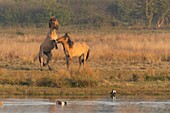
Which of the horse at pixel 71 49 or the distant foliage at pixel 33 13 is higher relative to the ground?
the distant foliage at pixel 33 13

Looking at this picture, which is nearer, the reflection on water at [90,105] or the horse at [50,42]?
the reflection on water at [90,105]

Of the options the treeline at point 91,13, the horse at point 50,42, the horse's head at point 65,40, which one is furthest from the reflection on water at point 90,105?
the treeline at point 91,13

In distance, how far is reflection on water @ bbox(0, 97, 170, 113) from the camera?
15574 mm

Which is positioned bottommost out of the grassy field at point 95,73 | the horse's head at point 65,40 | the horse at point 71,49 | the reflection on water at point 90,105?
the reflection on water at point 90,105

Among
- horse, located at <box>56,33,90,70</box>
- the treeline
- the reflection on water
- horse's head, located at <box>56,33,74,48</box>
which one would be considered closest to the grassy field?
horse, located at <box>56,33,90,70</box>

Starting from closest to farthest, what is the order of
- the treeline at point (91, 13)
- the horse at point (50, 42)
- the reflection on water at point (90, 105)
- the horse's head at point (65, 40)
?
the reflection on water at point (90, 105)
the horse's head at point (65, 40)
the horse at point (50, 42)
the treeline at point (91, 13)

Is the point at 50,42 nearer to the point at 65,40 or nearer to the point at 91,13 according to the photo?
the point at 65,40

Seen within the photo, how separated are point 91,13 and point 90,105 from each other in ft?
138

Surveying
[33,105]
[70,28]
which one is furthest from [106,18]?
[33,105]

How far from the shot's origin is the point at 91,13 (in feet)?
191

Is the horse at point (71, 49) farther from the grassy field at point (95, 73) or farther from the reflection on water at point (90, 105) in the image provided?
the reflection on water at point (90, 105)

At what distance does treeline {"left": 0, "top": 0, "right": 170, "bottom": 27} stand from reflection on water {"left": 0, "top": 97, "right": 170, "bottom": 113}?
3350 centimetres

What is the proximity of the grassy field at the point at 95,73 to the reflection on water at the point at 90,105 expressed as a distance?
3.89 feet

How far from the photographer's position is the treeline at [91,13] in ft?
176
